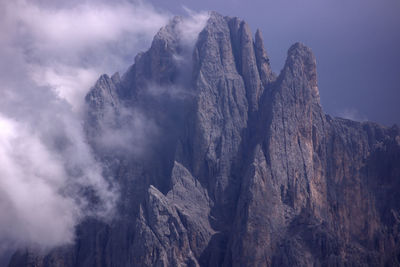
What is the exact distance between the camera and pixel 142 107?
81062 mm

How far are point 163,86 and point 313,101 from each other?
2266 centimetres

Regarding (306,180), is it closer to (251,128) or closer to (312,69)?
(251,128)

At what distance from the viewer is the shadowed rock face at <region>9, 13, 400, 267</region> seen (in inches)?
2569

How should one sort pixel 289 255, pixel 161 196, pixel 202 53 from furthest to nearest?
1. pixel 202 53
2. pixel 161 196
3. pixel 289 255

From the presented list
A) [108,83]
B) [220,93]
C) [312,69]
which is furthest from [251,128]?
[108,83]

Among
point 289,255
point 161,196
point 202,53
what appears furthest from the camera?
point 202,53

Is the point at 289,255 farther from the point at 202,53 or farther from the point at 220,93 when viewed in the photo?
the point at 202,53

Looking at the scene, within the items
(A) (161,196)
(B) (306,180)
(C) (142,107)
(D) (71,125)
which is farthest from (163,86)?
(B) (306,180)

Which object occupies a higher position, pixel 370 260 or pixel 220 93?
pixel 220 93

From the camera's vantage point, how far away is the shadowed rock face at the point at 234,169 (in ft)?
214

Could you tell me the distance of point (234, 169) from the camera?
7275 centimetres

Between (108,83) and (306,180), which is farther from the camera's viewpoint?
(108,83)

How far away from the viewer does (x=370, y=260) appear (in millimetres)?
66188

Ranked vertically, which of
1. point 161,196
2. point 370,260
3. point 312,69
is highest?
point 312,69
